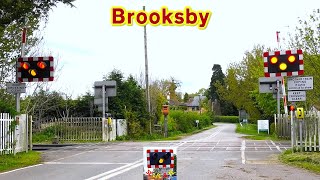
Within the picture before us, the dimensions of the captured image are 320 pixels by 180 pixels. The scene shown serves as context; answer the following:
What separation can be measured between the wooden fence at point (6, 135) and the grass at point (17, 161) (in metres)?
0.31

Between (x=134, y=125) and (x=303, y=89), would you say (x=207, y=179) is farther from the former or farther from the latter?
(x=134, y=125)

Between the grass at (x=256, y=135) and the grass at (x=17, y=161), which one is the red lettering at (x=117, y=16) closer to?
the grass at (x=17, y=161)

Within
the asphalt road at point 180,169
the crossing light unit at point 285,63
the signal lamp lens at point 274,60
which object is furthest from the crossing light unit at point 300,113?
the signal lamp lens at point 274,60

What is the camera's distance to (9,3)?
1376 cm

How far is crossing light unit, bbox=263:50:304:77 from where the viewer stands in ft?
49.4

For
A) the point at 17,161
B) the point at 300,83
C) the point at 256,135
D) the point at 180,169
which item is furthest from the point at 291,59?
the point at 256,135

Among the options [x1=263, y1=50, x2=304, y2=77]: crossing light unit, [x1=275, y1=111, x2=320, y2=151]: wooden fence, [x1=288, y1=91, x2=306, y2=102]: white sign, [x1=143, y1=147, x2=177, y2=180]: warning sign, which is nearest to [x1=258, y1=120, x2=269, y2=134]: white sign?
[x1=275, y1=111, x2=320, y2=151]: wooden fence

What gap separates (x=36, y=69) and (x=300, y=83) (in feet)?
30.6

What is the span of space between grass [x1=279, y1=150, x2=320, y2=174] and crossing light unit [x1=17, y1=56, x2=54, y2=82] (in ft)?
28.7

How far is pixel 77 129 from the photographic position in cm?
2966

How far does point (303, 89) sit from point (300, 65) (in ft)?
2.91

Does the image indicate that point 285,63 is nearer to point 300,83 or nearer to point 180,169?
point 300,83

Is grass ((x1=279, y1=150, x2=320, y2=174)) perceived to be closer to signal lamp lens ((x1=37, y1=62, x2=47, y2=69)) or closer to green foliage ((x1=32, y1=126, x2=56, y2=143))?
signal lamp lens ((x1=37, y1=62, x2=47, y2=69))

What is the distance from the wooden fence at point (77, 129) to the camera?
29.5 metres
